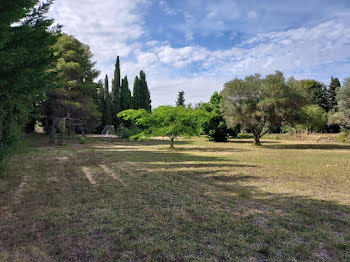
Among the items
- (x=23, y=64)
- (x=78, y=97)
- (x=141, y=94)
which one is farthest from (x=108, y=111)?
(x=23, y=64)

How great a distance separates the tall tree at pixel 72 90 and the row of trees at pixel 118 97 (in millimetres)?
10315

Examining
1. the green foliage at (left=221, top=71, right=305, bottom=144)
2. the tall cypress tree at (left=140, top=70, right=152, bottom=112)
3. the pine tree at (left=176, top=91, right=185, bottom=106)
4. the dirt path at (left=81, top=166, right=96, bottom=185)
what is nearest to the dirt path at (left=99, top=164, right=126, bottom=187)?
the dirt path at (left=81, top=166, right=96, bottom=185)

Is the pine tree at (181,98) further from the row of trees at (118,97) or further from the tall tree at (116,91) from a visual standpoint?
the tall tree at (116,91)

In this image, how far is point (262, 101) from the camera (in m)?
15.4

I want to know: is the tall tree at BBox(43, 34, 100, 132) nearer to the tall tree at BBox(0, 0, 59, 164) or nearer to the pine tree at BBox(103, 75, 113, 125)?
the pine tree at BBox(103, 75, 113, 125)

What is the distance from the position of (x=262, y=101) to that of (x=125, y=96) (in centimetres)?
2341

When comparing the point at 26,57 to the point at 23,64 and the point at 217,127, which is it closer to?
the point at 23,64

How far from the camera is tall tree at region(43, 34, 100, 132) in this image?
18.7 metres

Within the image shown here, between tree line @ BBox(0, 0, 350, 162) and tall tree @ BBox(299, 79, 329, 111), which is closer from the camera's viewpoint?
tree line @ BBox(0, 0, 350, 162)

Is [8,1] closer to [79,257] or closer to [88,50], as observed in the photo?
[79,257]

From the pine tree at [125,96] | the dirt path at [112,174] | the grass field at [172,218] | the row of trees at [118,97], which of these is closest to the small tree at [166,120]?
the dirt path at [112,174]

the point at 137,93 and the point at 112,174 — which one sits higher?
the point at 137,93

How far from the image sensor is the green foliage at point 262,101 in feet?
50.6

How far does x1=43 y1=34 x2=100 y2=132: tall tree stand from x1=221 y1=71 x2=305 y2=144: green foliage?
1214 cm
